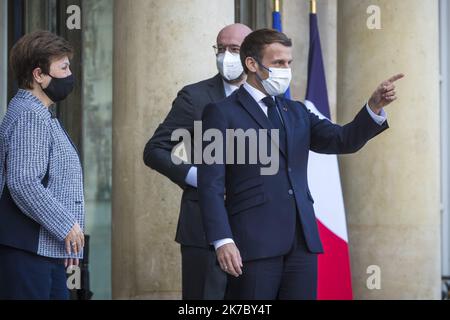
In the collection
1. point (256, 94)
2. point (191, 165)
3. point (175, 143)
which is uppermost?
point (256, 94)

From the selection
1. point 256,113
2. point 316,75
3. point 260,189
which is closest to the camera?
point 260,189

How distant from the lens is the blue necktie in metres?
5.00

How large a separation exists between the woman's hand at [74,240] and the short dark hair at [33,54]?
69 centimetres

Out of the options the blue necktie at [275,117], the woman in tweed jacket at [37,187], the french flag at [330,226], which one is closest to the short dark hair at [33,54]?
the woman in tweed jacket at [37,187]

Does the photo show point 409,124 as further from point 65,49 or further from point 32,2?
point 65,49

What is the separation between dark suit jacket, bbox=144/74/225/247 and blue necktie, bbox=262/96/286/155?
676mm

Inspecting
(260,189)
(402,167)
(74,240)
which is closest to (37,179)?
(74,240)

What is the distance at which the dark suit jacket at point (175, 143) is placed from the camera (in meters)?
5.60

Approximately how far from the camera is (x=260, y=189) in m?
4.90

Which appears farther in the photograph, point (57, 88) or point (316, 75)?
point (316, 75)

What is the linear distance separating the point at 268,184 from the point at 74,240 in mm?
881

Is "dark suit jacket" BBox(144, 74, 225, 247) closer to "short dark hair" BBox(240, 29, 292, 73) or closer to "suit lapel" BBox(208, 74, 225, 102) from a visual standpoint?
"suit lapel" BBox(208, 74, 225, 102)

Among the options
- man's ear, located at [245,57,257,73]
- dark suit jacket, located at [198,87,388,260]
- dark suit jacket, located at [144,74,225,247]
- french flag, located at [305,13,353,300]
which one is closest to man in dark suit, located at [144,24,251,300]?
dark suit jacket, located at [144,74,225,247]

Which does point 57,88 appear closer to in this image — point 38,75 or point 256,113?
point 38,75
